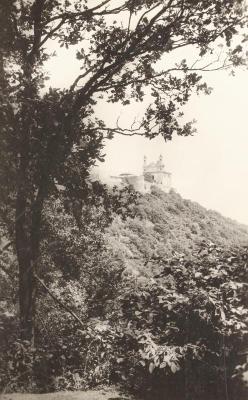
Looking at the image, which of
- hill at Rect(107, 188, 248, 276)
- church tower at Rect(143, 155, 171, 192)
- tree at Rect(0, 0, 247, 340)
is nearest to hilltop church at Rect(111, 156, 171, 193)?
church tower at Rect(143, 155, 171, 192)

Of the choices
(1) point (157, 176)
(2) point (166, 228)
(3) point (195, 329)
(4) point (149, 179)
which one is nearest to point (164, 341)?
(3) point (195, 329)

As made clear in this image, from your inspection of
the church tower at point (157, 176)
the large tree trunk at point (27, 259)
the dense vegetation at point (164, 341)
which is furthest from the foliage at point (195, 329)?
the church tower at point (157, 176)

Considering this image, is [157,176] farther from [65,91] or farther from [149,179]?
[65,91]

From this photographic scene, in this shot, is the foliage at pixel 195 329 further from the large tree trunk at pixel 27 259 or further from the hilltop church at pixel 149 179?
the hilltop church at pixel 149 179

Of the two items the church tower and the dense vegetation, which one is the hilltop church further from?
the dense vegetation

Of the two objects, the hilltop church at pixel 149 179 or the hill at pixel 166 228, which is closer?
the hill at pixel 166 228

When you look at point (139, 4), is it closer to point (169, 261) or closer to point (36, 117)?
point (36, 117)
